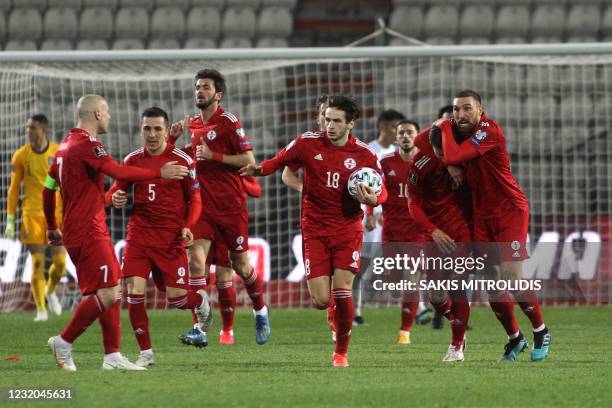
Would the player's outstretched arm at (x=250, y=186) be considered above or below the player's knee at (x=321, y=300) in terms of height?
above

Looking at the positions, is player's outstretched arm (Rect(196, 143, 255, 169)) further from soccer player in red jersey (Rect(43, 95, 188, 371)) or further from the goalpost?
the goalpost

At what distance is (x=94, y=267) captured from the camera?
712 centimetres

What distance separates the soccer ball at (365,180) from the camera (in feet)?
24.9

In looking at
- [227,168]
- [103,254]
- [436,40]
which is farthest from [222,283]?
[436,40]

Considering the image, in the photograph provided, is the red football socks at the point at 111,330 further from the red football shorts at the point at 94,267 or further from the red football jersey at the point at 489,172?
the red football jersey at the point at 489,172

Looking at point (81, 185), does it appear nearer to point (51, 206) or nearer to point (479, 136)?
point (51, 206)

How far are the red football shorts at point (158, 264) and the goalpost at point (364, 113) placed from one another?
5.69m

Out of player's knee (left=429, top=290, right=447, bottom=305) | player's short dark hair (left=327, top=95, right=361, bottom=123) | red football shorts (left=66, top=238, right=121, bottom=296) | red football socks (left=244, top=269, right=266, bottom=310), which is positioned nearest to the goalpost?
red football socks (left=244, top=269, right=266, bottom=310)

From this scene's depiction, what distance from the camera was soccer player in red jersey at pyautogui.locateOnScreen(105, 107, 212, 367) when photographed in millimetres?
7977

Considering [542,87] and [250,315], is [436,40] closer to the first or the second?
[542,87]

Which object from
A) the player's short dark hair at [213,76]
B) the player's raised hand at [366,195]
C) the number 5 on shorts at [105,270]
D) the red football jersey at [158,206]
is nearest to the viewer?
the number 5 on shorts at [105,270]

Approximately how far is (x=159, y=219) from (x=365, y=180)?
5.14 ft

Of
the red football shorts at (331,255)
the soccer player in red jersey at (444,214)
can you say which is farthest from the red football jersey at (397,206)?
the red football shorts at (331,255)

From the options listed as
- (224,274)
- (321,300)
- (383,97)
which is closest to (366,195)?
(321,300)
